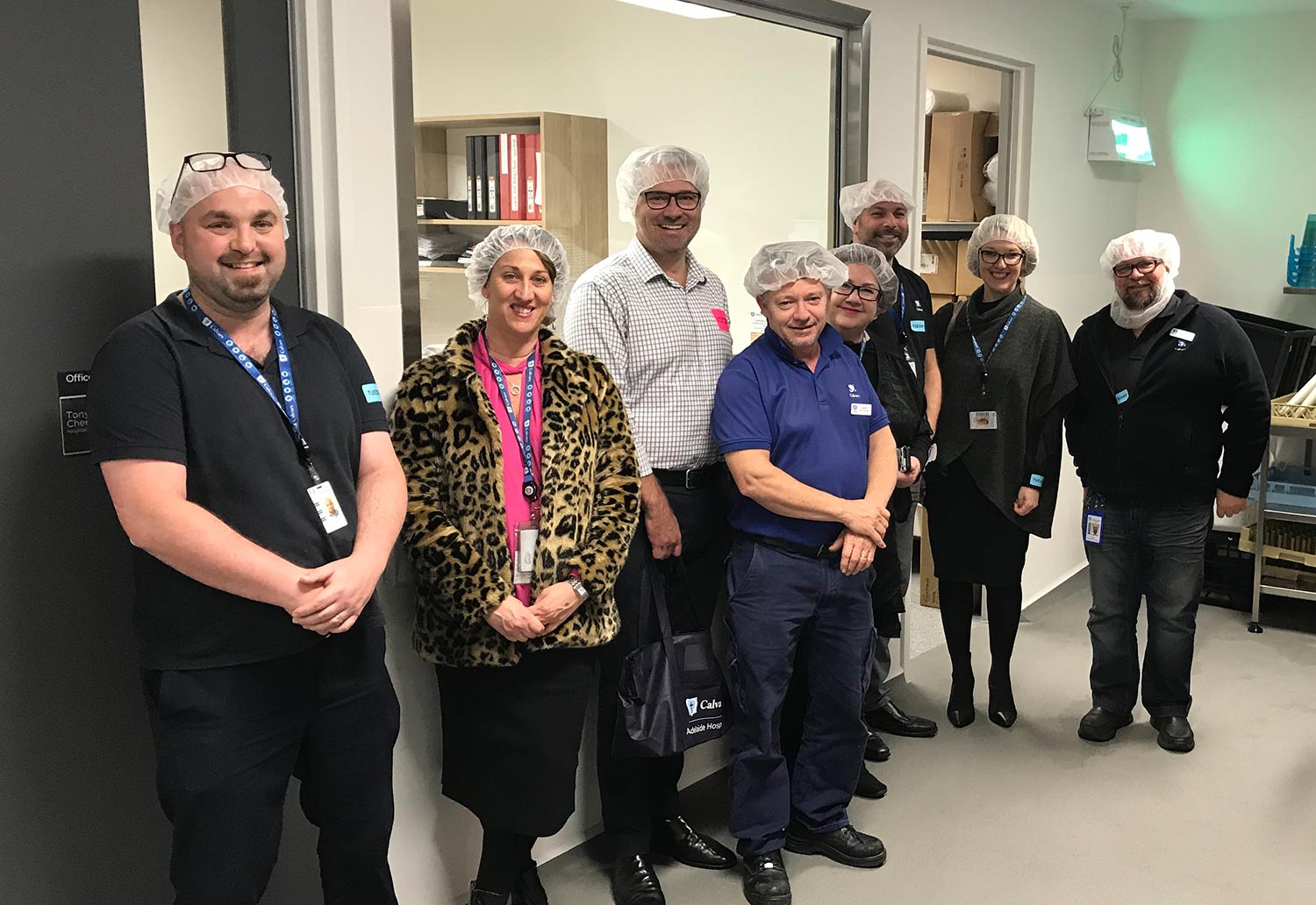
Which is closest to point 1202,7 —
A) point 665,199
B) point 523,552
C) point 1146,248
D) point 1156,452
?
point 1146,248

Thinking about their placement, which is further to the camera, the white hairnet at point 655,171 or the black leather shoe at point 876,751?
the black leather shoe at point 876,751

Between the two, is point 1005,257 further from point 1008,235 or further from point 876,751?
point 876,751

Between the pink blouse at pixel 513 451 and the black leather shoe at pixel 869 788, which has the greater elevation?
the pink blouse at pixel 513 451

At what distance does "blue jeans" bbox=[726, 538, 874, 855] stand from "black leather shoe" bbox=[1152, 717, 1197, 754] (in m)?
1.37

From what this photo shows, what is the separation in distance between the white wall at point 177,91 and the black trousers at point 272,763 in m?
0.75

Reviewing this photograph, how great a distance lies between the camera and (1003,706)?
4031 millimetres

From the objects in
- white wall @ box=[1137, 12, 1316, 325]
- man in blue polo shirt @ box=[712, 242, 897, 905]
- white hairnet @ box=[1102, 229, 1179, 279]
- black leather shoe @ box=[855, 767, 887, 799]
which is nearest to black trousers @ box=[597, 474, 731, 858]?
man in blue polo shirt @ box=[712, 242, 897, 905]

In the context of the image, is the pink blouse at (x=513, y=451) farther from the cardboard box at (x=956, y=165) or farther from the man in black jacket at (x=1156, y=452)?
the cardboard box at (x=956, y=165)

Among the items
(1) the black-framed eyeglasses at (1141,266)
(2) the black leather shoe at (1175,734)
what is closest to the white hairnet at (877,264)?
(1) the black-framed eyeglasses at (1141,266)

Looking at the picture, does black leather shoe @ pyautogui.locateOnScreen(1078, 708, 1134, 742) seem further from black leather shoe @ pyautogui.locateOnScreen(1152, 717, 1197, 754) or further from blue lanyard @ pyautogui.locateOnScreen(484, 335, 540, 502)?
blue lanyard @ pyautogui.locateOnScreen(484, 335, 540, 502)

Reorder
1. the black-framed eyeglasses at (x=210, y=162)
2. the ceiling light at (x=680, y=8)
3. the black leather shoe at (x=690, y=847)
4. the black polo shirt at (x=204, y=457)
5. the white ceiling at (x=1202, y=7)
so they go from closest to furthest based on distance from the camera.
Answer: the black polo shirt at (x=204, y=457)
the black-framed eyeglasses at (x=210, y=162)
the black leather shoe at (x=690, y=847)
the ceiling light at (x=680, y=8)
the white ceiling at (x=1202, y=7)

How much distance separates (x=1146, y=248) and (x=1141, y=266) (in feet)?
0.18

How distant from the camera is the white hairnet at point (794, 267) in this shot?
2.91 meters

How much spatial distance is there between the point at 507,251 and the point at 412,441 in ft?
1.53
